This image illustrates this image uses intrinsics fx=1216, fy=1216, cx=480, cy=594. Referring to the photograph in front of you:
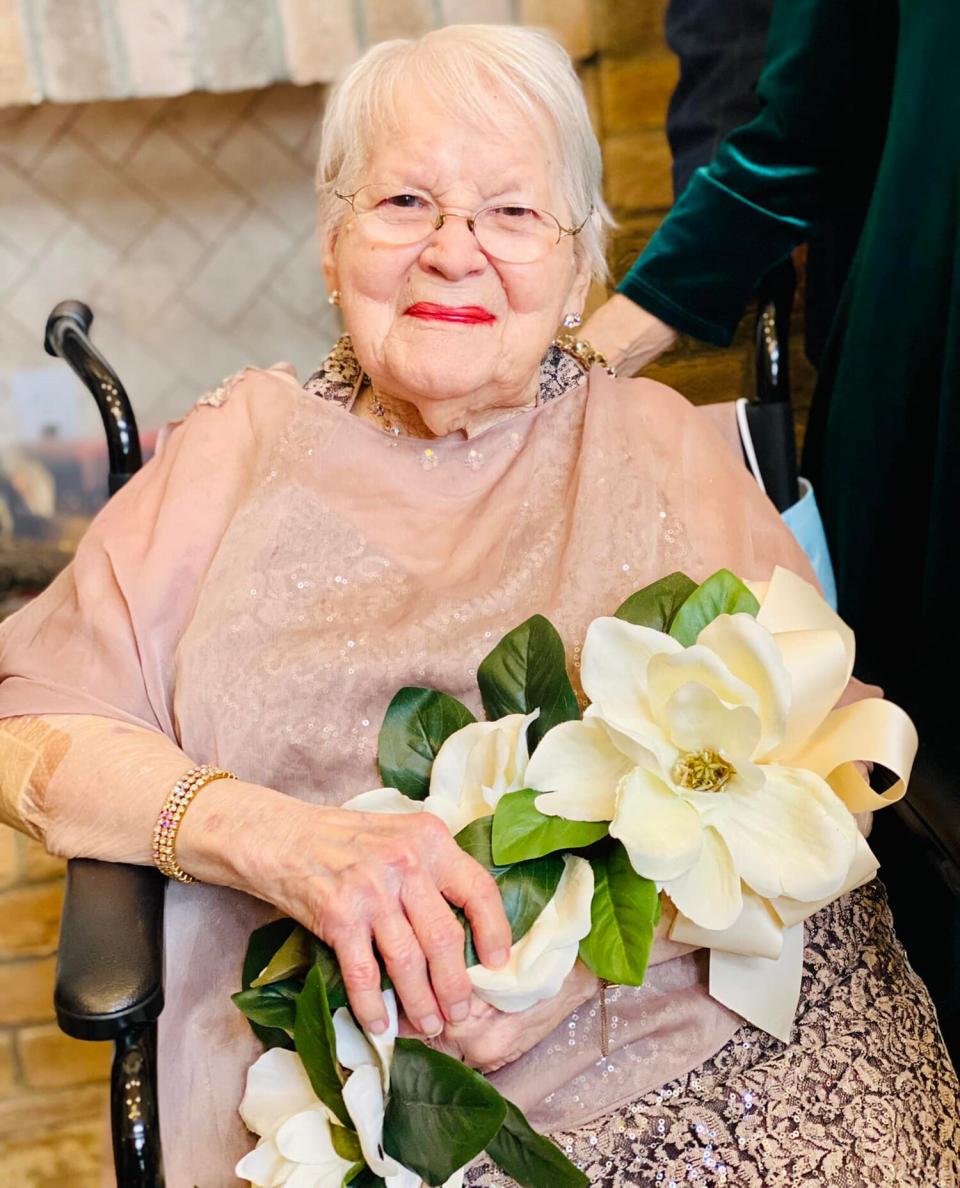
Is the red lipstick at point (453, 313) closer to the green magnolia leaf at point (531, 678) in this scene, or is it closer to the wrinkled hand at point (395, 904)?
the green magnolia leaf at point (531, 678)

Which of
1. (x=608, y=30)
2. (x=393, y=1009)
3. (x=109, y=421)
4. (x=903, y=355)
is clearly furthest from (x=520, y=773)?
(x=608, y=30)

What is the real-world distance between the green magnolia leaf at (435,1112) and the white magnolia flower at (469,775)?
0.20 meters

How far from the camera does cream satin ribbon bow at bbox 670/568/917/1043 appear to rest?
3.42ft

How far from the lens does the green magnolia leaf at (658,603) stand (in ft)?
3.66

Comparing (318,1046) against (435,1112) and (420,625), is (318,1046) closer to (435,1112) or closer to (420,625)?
(435,1112)

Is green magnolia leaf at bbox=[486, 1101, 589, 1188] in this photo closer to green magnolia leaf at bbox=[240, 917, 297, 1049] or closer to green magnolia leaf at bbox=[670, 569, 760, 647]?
green magnolia leaf at bbox=[240, 917, 297, 1049]

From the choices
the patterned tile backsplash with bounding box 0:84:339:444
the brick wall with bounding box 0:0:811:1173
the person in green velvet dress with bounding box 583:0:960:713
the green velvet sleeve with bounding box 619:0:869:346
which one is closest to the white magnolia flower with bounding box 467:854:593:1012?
the person in green velvet dress with bounding box 583:0:960:713

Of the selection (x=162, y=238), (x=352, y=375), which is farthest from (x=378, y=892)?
(x=162, y=238)

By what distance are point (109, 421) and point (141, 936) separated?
0.64 metres

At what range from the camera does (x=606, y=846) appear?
1053mm

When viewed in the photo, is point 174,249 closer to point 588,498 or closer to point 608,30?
point 608,30

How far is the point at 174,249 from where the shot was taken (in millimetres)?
2969

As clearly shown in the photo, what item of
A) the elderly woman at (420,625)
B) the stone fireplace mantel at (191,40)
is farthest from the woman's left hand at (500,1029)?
the stone fireplace mantel at (191,40)

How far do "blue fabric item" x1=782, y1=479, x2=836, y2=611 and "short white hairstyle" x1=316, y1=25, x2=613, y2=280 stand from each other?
1.45 ft
